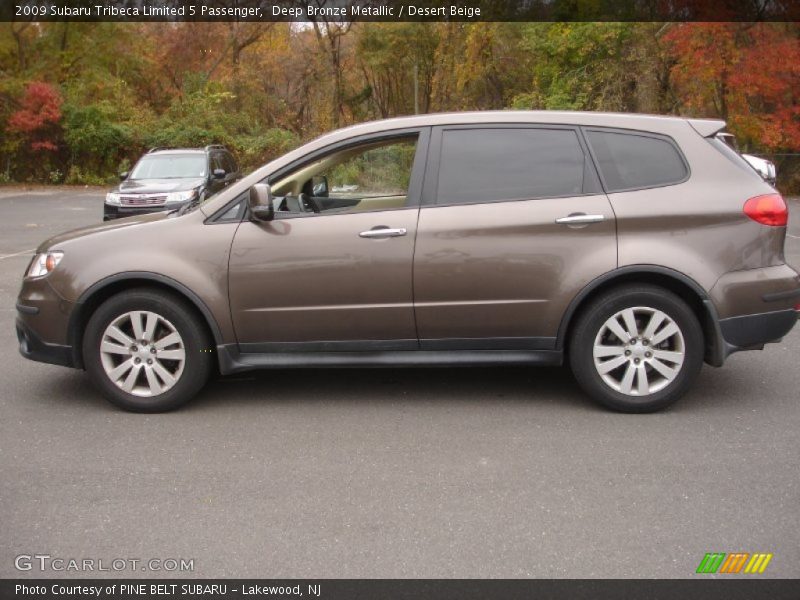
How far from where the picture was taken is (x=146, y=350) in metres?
5.26

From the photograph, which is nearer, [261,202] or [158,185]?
[261,202]

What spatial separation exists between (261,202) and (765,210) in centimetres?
303

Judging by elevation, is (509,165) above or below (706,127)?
below

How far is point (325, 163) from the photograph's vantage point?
5508 millimetres

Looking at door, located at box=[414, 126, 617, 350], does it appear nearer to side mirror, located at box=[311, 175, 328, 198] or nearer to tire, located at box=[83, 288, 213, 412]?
side mirror, located at box=[311, 175, 328, 198]

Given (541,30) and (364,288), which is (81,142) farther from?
(364,288)

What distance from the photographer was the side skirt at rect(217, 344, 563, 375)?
17.1 ft

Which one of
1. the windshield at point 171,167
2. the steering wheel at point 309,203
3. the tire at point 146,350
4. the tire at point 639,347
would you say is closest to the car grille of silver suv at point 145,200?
the windshield at point 171,167

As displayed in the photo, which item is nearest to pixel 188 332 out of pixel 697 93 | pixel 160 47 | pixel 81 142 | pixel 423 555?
pixel 423 555

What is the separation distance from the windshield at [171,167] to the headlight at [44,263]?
36.7ft

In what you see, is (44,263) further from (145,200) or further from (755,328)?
(145,200)

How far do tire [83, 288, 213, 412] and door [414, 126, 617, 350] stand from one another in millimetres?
1426

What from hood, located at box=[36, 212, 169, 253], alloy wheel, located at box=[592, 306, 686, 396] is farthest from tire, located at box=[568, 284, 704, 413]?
hood, located at box=[36, 212, 169, 253]

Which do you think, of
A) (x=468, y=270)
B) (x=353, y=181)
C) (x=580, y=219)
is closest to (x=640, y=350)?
(x=580, y=219)
